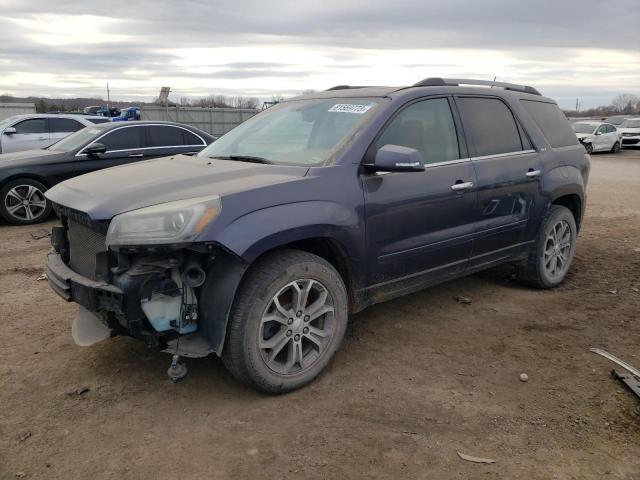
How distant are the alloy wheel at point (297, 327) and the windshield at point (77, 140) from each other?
6553 millimetres

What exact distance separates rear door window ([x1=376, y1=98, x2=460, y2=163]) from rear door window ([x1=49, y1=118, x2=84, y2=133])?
10.6 meters

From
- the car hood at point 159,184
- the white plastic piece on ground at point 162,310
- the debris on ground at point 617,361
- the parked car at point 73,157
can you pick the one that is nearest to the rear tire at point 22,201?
the parked car at point 73,157

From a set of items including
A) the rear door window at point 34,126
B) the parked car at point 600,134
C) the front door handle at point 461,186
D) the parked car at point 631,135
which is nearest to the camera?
the front door handle at point 461,186

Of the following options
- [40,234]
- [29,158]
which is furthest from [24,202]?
[40,234]

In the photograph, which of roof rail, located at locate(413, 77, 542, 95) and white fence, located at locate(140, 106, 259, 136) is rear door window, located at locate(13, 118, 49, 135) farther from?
white fence, located at locate(140, 106, 259, 136)

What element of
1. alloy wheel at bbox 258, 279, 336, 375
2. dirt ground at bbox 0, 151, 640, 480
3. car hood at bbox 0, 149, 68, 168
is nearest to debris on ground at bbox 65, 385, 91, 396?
dirt ground at bbox 0, 151, 640, 480

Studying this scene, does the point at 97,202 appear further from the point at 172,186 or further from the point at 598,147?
the point at 598,147

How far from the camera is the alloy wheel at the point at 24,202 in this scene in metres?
7.92

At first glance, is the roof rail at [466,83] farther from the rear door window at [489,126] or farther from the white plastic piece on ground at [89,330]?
the white plastic piece on ground at [89,330]

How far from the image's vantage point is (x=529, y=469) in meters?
2.58

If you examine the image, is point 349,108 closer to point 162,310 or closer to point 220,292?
point 220,292

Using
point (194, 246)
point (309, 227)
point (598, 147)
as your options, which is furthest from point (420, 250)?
point (598, 147)

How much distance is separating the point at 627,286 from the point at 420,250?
279cm

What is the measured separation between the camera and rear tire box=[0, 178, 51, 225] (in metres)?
7.90
